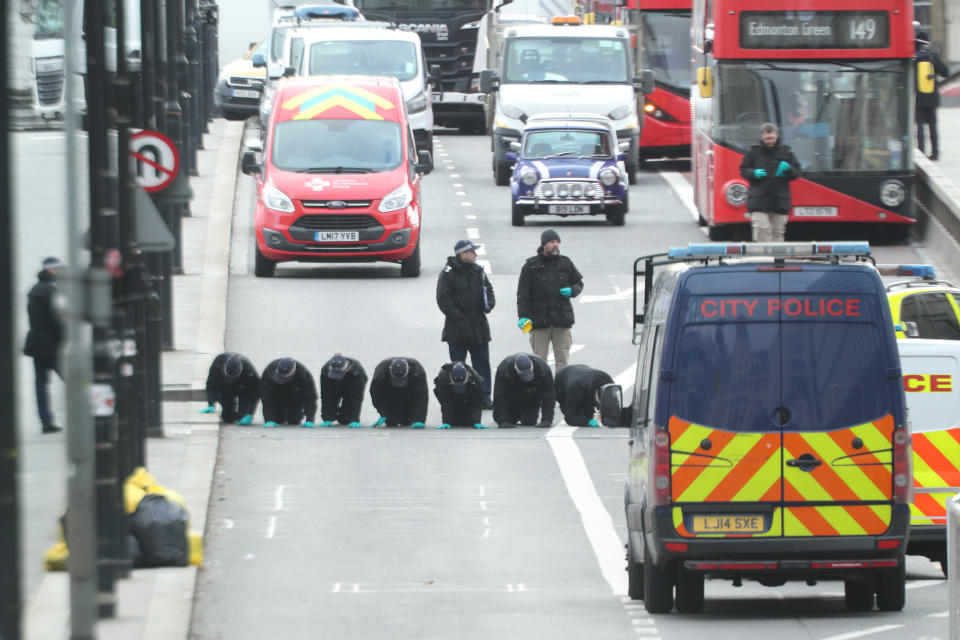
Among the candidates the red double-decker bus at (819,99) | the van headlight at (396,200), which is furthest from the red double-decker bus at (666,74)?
A: the van headlight at (396,200)

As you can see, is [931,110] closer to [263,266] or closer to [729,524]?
[263,266]

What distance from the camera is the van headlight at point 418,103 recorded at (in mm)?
36219

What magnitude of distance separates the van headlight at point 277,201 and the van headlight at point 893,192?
813 centimetres

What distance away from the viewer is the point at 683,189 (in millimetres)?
36938

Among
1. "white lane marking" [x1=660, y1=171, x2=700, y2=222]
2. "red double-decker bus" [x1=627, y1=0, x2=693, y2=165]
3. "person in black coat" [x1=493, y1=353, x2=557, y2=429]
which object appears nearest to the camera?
"person in black coat" [x1=493, y1=353, x2=557, y2=429]

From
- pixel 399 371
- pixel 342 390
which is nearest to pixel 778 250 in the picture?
pixel 399 371

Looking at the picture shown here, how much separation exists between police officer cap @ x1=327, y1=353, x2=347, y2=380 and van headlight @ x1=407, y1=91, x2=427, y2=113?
1700cm

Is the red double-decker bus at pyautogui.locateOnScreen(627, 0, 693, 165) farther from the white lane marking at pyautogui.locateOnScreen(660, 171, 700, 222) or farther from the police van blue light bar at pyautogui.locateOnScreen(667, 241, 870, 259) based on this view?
the police van blue light bar at pyautogui.locateOnScreen(667, 241, 870, 259)

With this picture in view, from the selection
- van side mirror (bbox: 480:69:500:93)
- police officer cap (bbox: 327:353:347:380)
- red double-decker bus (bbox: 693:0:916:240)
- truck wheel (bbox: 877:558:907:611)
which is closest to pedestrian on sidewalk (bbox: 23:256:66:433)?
police officer cap (bbox: 327:353:347:380)

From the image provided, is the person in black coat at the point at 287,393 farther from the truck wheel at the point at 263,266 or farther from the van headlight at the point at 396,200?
the truck wheel at the point at 263,266

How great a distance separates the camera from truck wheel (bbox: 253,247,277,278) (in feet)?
91.6

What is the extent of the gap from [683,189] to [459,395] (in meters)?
17.9

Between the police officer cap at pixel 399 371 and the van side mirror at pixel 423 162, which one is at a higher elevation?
the van side mirror at pixel 423 162

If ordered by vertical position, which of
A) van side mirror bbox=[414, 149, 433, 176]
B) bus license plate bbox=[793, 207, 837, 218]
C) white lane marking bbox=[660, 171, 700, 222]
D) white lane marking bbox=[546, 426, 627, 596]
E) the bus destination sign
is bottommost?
white lane marking bbox=[546, 426, 627, 596]
